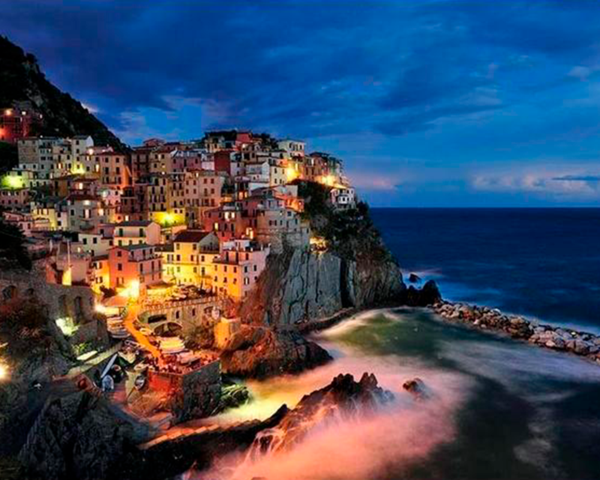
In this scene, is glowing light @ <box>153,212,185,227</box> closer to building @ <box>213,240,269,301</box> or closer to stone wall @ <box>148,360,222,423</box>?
building @ <box>213,240,269,301</box>

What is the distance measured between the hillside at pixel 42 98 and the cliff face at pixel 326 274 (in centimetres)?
4002

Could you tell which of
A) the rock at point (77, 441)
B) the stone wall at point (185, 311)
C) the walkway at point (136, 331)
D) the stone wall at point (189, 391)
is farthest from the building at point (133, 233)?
the rock at point (77, 441)

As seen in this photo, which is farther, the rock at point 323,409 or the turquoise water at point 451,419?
the rock at point 323,409

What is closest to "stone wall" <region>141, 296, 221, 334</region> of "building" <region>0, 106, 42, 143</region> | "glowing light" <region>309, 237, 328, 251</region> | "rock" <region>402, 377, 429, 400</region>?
"glowing light" <region>309, 237, 328, 251</region>

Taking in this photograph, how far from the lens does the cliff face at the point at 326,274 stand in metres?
47.2

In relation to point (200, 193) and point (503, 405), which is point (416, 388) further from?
point (200, 193)

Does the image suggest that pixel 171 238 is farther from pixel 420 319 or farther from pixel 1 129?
pixel 1 129

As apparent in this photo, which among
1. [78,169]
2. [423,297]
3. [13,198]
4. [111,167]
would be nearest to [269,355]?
[423,297]

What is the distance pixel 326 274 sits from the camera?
5391 centimetres

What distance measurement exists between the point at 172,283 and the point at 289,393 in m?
17.4

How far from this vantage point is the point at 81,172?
2457 inches

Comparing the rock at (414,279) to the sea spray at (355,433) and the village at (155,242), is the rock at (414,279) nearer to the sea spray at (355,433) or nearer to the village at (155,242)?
the village at (155,242)

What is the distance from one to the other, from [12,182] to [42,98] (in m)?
30.2

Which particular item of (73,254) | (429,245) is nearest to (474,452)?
(73,254)
